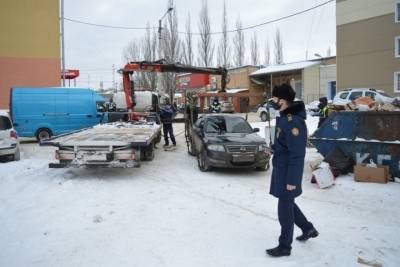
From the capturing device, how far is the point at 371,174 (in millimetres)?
8391

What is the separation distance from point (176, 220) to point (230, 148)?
3801 millimetres

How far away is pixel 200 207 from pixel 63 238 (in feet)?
7.67

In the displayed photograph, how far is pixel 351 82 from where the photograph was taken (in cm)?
3191

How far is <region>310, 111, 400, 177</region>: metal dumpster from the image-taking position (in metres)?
8.42

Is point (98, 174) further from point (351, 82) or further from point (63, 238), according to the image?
point (351, 82)

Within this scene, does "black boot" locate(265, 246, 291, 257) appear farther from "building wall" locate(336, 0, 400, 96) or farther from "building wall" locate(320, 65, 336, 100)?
"building wall" locate(320, 65, 336, 100)

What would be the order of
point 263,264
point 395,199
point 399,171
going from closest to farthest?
point 263,264 < point 395,199 < point 399,171

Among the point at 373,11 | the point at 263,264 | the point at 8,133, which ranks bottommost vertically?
the point at 263,264

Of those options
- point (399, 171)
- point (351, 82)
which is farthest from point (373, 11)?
point (399, 171)

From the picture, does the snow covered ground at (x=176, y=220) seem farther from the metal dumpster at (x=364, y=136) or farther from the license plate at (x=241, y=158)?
the metal dumpster at (x=364, y=136)

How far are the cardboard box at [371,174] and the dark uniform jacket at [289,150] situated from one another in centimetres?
459

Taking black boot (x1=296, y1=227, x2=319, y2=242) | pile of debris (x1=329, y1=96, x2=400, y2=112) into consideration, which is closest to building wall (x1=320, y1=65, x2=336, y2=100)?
pile of debris (x1=329, y1=96, x2=400, y2=112)

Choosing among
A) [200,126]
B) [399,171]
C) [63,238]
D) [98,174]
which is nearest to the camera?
[63,238]

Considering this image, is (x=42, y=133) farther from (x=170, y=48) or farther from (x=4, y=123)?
(x=170, y=48)
